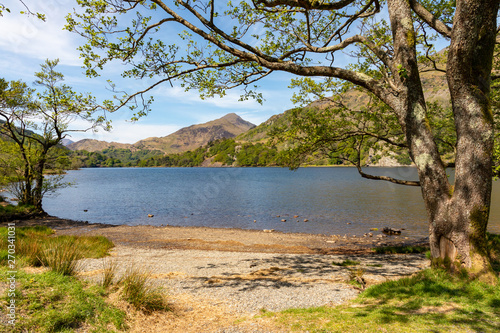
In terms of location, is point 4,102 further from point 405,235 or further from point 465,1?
point 405,235

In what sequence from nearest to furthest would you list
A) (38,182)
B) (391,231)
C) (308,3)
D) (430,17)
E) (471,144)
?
1. (471,144)
2. (308,3)
3. (430,17)
4. (391,231)
5. (38,182)

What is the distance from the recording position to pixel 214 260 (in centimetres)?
1394

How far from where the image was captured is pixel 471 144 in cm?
644

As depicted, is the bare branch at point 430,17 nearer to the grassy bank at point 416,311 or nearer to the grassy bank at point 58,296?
the grassy bank at point 416,311

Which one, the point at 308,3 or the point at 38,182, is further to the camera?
the point at 38,182

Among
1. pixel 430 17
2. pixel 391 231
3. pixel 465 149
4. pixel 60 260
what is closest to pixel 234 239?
pixel 391 231

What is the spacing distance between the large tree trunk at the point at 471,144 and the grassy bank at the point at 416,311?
61 cm

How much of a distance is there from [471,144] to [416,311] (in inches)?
169

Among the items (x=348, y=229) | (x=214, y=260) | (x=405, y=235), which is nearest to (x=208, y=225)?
(x=348, y=229)

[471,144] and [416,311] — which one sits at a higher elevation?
[471,144]

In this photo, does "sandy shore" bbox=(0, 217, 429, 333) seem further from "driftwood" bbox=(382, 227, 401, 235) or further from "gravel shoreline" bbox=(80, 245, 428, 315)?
"driftwood" bbox=(382, 227, 401, 235)

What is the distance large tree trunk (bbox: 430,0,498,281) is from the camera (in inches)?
247

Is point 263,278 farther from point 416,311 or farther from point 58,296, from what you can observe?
point 58,296

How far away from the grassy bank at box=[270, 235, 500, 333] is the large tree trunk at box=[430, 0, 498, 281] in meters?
0.61
